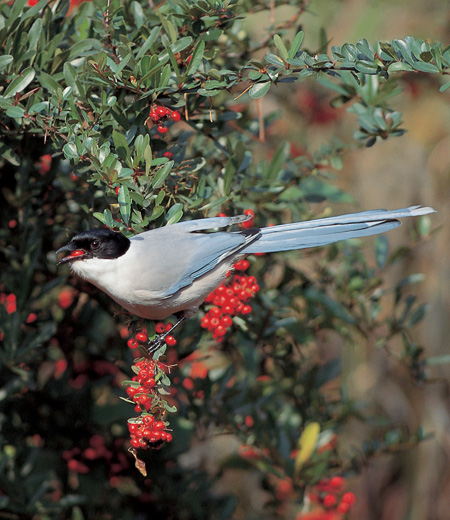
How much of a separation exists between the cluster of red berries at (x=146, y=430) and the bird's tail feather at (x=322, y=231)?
0.64 meters

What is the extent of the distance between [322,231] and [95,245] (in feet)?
2.29

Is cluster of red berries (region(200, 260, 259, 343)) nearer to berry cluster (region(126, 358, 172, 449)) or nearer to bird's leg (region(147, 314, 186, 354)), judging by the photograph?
bird's leg (region(147, 314, 186, 354))

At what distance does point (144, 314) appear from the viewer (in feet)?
6.14

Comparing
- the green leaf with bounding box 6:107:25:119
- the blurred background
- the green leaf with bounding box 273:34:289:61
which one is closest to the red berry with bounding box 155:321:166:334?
the green leaf with bounding box 6:107:25:119

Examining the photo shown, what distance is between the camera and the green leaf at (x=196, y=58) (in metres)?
1.72

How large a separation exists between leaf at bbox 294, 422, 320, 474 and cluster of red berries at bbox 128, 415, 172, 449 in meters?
0.91

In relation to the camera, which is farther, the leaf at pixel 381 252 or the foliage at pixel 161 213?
the leaf at pixel 381 252

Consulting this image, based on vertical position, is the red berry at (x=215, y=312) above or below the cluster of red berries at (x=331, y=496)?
above

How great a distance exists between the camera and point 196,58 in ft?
5.68

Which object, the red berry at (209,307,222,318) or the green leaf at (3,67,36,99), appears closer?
the green leaf at (3,67,36,99)

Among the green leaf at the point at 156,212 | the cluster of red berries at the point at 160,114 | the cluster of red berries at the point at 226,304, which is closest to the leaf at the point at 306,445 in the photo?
the cluster of red berries at the point at 226,304

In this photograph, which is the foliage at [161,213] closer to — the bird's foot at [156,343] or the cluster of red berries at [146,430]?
the bird's foot at [156,343]

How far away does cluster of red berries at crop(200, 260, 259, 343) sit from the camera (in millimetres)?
1969

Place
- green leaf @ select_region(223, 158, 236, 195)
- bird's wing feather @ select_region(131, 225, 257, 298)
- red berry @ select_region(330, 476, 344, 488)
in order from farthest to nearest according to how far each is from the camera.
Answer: red berry @ select_region(330, 476, 344, 488) → green leaf @ select_region(223, 158, 236, 195) → bird's wing feather @ select_region(131, 225, 257, 298)
